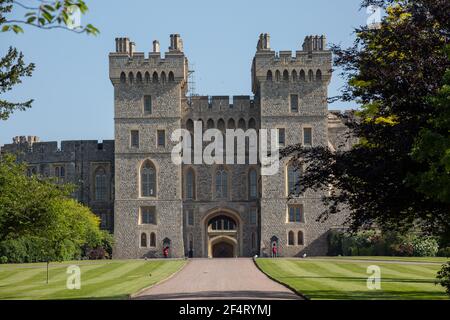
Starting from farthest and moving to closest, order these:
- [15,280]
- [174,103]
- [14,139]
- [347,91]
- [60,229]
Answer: [14,139] < [174,103] < [15,280] < [60,229] < [347,91]

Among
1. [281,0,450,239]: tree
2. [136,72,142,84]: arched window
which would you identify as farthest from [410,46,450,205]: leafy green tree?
[136,72,142,84]: arched window

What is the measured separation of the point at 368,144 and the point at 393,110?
2.44 meters

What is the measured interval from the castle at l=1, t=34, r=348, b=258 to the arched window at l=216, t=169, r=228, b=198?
7cm

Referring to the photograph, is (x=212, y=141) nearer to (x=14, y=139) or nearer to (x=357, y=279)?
(x=14, y=139)

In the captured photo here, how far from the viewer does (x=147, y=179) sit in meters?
61.6

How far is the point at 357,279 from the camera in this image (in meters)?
34.7

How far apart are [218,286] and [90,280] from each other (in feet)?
27.2

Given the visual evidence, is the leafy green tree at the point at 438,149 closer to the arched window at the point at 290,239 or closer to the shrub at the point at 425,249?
the shrub at the point at 425,249

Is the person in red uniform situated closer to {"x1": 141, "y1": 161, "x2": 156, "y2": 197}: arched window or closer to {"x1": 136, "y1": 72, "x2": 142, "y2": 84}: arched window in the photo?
{"x1": 141, "y1": 161, "x2": 156, "y2": 197}: arched window

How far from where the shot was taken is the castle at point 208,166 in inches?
2399

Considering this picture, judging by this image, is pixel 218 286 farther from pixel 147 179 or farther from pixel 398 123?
pixel 147 179

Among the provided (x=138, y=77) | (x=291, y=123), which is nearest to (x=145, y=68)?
(x=138, y=77)
